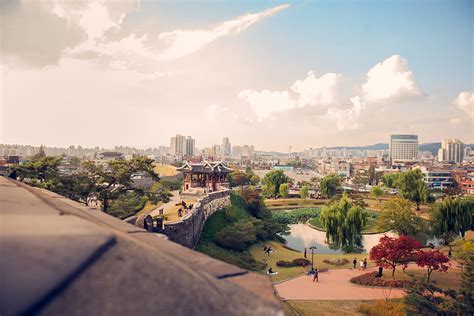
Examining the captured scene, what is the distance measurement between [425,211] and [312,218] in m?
14.2

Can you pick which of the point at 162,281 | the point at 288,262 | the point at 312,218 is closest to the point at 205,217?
the point at 288,262

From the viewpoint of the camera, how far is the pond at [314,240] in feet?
88.6

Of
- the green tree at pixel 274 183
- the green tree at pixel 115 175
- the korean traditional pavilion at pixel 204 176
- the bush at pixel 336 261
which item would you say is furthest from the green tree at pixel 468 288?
the green tree at pixel 274 183

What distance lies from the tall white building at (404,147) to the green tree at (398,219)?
18069 cm

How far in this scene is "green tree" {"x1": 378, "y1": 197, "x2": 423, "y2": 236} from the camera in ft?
84.7

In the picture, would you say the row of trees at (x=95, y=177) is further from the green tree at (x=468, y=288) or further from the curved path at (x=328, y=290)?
the green tree at (x=468, y=288)

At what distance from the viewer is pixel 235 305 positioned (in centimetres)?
128

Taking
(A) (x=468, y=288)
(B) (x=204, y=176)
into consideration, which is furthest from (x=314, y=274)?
(B) (x=204, y=176)

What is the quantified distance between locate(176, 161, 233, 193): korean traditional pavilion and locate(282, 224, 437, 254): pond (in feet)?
27.7

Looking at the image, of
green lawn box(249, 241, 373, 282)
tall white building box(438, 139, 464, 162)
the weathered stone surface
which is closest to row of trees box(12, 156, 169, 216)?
green lawn box(249, 241, 373, 282)

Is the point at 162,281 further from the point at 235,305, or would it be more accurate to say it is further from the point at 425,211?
the point at 425,211

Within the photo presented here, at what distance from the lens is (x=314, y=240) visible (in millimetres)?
30094

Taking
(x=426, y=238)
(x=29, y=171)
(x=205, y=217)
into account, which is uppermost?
(x=29, y=171)

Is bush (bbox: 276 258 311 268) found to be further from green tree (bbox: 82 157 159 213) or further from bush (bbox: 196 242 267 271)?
green tree (bbox: 82 157 159 213)
